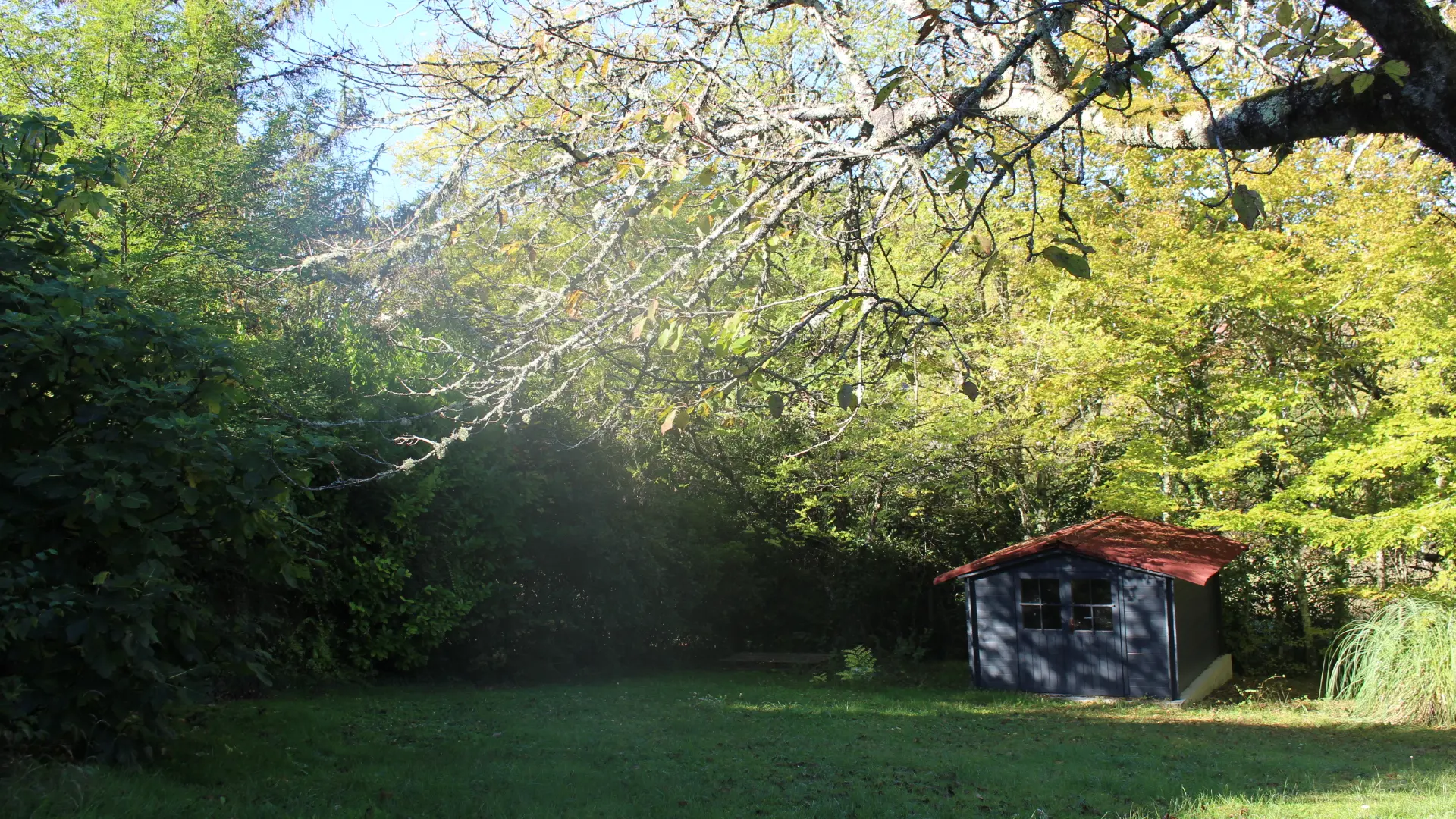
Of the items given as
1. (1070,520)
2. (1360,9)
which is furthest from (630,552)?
(1360,9)

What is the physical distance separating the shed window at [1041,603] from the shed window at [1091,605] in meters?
0.20

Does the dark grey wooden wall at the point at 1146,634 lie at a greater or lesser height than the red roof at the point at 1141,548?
lesser

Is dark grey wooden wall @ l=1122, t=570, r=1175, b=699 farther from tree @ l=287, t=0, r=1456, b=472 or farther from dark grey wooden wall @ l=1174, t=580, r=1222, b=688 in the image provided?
tree @ l=287, t=0, r=1456, b=472

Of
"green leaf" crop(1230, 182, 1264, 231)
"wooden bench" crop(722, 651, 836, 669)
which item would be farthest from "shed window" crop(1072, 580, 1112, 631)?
"green leaf" crop(1230, 182, 1264, 231)

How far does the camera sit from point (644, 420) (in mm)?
7945

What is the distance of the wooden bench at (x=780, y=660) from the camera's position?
49.0 feet

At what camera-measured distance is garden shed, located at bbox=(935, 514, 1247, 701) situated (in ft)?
40.8

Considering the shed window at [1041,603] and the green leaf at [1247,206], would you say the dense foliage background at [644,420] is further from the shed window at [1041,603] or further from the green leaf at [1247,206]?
the green leaf at [1247,206]

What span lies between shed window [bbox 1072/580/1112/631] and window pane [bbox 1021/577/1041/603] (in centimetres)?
45

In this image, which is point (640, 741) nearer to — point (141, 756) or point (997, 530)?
point (141, 756)

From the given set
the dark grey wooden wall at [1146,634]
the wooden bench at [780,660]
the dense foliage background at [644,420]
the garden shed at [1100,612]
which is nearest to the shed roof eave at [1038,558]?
the garden shed at [1100,612]

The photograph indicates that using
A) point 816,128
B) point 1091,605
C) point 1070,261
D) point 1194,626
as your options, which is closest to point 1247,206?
point 1070,261

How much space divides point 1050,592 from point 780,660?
4.16m

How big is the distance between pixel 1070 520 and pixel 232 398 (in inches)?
529
